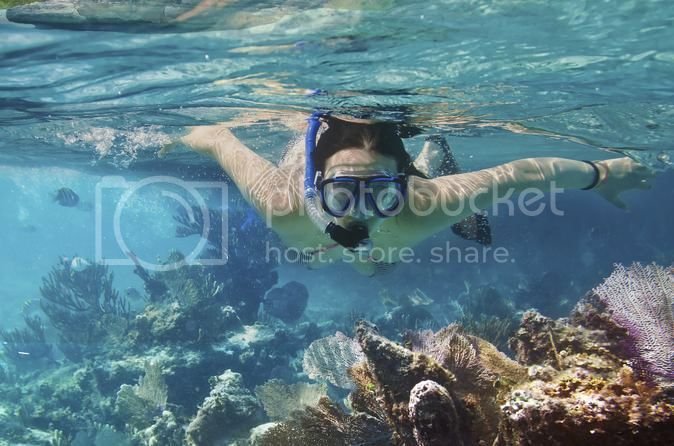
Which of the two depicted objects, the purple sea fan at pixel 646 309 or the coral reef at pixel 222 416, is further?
the coral reef at pixel 222 416

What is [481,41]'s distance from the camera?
230 inches

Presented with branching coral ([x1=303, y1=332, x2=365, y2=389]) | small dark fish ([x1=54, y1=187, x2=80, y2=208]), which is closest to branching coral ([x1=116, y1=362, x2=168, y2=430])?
branching coral ([x1=303, y1=332, x2=365, y2=389])

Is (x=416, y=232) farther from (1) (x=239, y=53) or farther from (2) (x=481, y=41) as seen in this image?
(1) (x=239, y=53)

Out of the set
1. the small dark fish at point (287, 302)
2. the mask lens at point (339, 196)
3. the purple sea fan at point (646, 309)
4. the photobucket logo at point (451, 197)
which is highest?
the mask lens at point (339, 196)

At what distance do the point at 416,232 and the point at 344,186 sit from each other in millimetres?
1604

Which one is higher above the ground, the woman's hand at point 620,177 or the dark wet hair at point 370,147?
the dark wet hair at point 370,147

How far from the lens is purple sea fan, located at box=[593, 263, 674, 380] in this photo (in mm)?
2752

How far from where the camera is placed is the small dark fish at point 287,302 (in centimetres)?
1409

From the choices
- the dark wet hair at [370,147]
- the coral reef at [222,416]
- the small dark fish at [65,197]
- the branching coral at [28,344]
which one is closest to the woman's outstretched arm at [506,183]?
the dark wet hair at [370,147]

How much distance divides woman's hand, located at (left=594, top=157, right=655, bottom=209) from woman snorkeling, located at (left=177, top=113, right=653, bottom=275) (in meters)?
0.01

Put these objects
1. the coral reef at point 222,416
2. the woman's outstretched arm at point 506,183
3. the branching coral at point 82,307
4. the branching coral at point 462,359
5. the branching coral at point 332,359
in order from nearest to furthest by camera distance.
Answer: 1. the branching coral at point 462,359
2. the woman's outstretched arm at point 506,183
3. the branching coral at point 332,359
4. the coral reef at point 222,416
5. the branching coral at point 82,307

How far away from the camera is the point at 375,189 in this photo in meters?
3.83

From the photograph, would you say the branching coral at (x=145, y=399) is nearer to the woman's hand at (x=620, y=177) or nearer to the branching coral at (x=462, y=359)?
the branching coral at (x=462, y=359)

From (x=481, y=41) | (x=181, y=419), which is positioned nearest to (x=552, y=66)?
(x=481, y=41)
